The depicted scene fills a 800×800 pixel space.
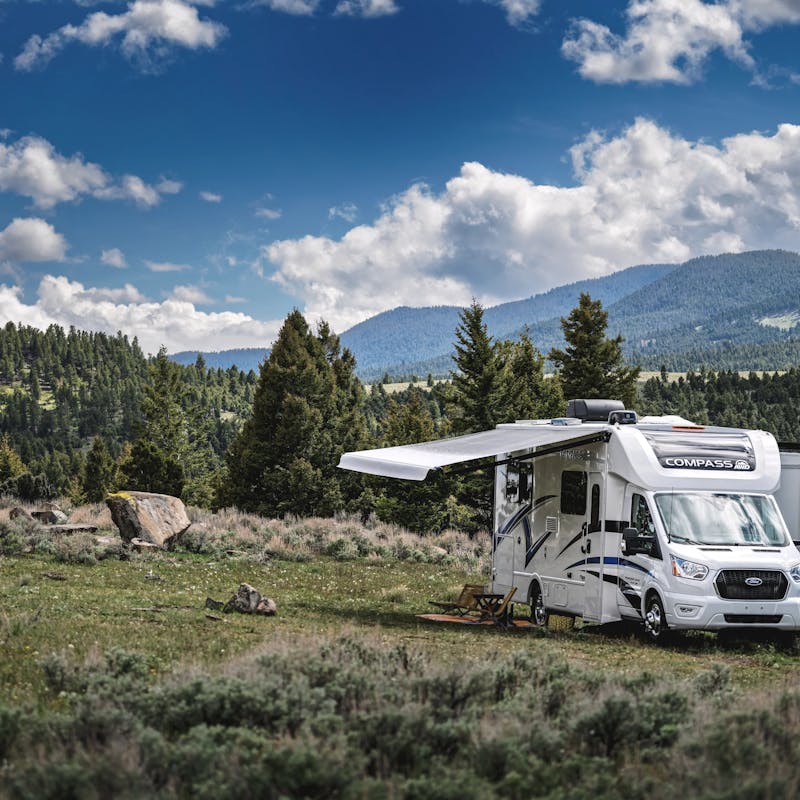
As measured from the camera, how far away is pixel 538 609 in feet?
55.5

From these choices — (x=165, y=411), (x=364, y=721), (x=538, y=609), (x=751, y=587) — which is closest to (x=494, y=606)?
(x=538, y=609)

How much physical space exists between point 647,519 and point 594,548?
1.15 m

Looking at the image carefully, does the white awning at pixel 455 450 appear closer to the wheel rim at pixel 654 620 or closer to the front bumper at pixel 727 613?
the wheel rim at pixel 654 620

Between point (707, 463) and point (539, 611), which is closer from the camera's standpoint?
point (707, 463)

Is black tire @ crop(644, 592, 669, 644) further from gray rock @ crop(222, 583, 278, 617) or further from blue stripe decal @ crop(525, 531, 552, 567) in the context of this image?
gray rock @ crop(222, 583, 278, 617)

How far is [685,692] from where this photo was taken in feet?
26.2

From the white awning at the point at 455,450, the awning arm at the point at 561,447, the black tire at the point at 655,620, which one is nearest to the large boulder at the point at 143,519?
the white awning at the point at 455,450

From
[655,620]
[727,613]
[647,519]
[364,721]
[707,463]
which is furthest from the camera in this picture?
[707,463]

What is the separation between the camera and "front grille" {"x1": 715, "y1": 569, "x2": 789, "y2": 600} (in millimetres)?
13469

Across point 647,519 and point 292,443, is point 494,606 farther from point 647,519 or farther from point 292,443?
point 292,443

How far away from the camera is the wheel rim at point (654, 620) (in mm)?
13875

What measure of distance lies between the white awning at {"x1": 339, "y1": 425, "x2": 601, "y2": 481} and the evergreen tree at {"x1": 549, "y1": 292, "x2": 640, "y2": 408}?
1787 inches

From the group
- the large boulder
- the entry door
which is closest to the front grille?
the entry door

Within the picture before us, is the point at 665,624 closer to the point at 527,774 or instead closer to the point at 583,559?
the point at 583,559
